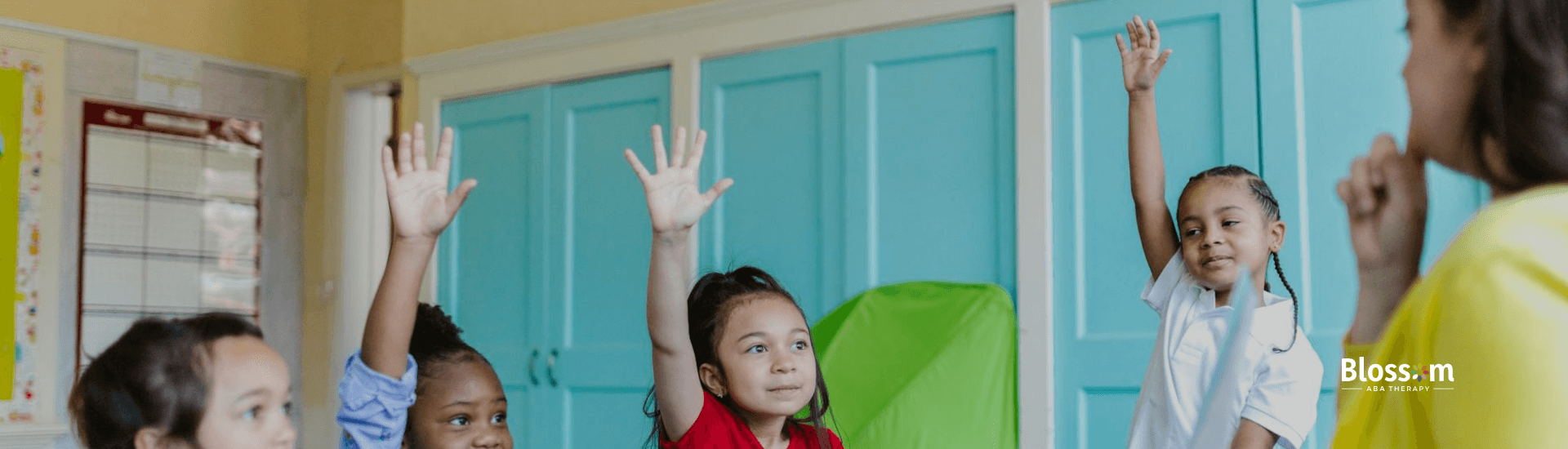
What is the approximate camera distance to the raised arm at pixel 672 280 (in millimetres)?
1568

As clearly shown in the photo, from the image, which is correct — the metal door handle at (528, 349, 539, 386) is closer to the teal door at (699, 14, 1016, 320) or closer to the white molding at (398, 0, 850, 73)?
the teal door at (699, 14, 1016, 320)

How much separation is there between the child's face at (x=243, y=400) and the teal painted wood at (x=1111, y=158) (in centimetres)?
182

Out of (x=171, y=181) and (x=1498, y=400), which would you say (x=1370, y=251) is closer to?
(x=1498, y=400)

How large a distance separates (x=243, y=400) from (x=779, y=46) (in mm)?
2163

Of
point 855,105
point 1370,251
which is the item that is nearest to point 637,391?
point 855,105

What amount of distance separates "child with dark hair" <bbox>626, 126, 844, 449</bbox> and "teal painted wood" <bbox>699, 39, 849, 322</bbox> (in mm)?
1243

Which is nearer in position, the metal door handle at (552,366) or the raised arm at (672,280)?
the raised arm at (672,280)

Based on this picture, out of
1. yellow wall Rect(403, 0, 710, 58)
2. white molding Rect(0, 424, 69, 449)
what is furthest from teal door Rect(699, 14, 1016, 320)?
white molding Rect(0, 424, 69, 449)

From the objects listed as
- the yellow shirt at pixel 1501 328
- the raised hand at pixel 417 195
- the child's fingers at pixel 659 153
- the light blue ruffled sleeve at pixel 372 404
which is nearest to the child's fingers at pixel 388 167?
the raised hand at pixel 417 195

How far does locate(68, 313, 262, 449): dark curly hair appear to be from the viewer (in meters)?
1.36

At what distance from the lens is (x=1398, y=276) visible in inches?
29.2

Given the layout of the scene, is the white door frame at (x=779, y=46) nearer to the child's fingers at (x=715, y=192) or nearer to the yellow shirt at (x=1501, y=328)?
the child's fingers at (x=715, y=192)

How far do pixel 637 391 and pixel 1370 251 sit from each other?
294 cm

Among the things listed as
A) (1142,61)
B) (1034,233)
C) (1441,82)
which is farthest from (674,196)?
(1034,233)
